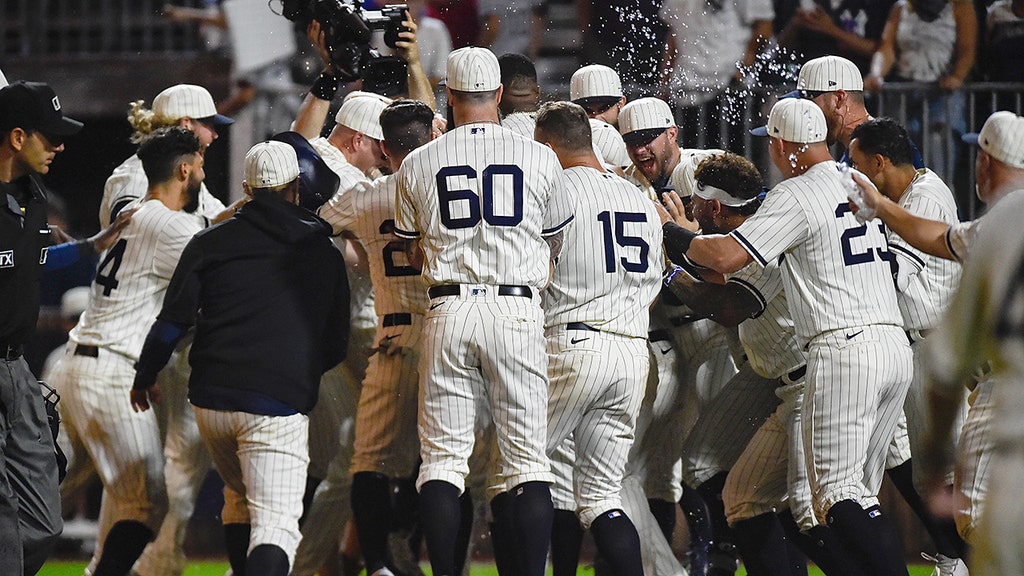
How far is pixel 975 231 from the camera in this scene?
442 centimetres

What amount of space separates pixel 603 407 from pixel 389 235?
4.41ft

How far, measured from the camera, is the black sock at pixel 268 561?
18.3 ft

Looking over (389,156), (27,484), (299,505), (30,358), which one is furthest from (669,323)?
(30,358)

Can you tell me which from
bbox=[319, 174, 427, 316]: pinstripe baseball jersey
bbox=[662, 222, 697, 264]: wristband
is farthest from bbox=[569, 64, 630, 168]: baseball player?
bbox=[319, 174, 427, 316]: pinstripe baseball jersey

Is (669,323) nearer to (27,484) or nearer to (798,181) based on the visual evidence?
(798,181)

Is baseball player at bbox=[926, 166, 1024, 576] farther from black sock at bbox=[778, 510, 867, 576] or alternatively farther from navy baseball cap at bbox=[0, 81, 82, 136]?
navy baseball cap at bbox=[0, 81, 82, 136]

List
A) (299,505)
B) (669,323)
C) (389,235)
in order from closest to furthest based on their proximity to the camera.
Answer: (299,505) < (389,235) < (669,323)

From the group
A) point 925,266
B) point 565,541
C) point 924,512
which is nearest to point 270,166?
point 565,541

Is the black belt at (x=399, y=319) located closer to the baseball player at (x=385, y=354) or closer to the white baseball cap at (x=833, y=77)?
the baseball player at (x=385, y=354)

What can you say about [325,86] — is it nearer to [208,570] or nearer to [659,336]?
[659,336]

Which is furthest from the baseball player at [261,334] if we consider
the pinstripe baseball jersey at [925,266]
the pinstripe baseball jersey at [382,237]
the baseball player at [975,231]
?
the pinstripe baseball jersey at [925,266]

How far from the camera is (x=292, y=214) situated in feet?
19.5

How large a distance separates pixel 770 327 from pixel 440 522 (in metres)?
1.94

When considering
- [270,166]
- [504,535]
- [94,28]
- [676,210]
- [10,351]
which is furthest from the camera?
[94,28]
